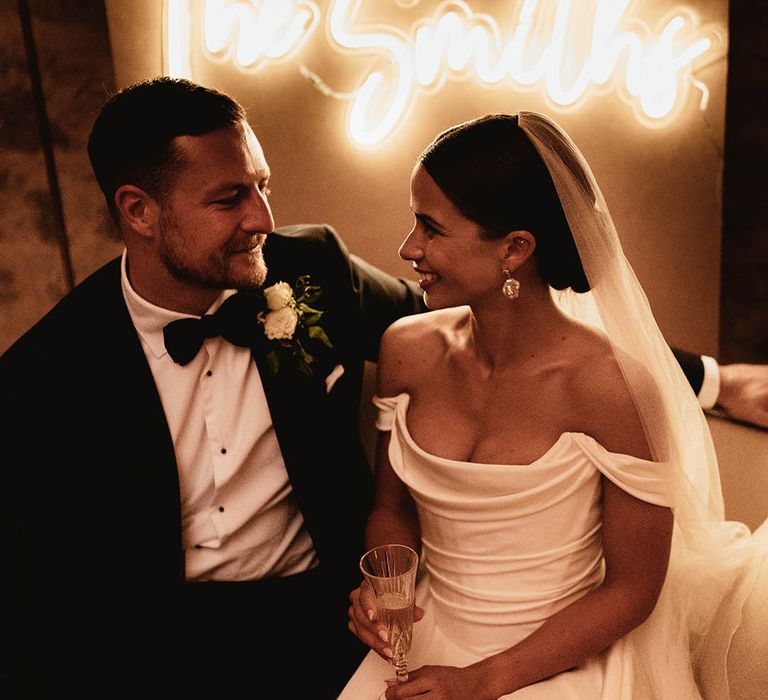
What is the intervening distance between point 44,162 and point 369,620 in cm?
238

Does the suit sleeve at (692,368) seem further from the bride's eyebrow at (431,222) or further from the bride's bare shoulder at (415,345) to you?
the bride's eyebrow at (431,222)

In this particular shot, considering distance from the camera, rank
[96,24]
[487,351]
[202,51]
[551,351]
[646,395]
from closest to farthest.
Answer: [646,395]
[551,351]
[487,351]
[202,51]
[96,24]

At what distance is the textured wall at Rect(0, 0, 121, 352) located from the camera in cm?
284

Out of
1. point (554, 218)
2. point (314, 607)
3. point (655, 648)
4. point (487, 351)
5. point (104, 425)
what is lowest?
point (314, 607)

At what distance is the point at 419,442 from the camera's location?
5.96 feet

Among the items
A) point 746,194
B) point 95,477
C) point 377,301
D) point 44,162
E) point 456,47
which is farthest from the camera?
point 746,194

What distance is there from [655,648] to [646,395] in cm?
60

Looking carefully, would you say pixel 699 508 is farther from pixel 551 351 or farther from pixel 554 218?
pixel 554 218

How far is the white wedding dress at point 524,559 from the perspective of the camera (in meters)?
1.59

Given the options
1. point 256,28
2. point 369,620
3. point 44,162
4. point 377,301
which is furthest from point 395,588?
point 44,162

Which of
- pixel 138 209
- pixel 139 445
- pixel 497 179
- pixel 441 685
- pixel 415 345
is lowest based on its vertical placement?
pixel 441 685

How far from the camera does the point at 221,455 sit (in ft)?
6.64

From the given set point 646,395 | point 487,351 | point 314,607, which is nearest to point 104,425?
point 314,607

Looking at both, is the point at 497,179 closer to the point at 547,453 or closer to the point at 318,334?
the point at 547,453
